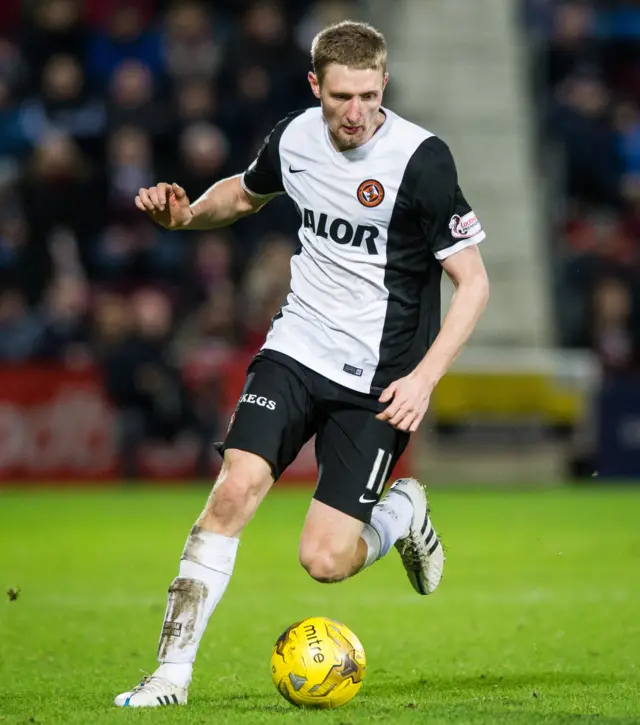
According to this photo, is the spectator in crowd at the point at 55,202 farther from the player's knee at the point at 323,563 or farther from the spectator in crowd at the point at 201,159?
the player's knee at the point at 323,563

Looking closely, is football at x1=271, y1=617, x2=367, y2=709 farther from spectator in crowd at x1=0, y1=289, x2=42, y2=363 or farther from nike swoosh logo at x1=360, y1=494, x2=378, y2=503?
spectator in crowd at x1=0, y1=289, x2=42, y2=363

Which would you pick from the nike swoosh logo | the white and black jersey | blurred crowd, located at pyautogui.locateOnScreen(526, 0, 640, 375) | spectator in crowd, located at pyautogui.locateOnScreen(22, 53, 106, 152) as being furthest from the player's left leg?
spectator in crowd, located at pyautogui.locateOnScreen(22, 53, 106, 152)

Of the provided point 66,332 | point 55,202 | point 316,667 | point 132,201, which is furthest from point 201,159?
point 316,667

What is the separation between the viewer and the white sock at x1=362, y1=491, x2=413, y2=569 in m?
5.98

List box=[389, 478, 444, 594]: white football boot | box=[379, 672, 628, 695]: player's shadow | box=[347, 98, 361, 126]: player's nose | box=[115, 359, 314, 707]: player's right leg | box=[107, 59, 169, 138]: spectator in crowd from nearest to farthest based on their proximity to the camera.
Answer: box=[115, 359, 314, 707]: player's right leg < box=[347, 98, 361, 126]: player's nose < box=[379, 672, 628, 695]: player's shadow < box=[389, 478, 444, 594]: white football boot < box=[107, 59, 169, 138]: spectator in crowd

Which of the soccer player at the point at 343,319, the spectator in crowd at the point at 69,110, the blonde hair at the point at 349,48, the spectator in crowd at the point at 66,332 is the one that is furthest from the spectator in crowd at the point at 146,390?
the blonde hair at the point at 349,48

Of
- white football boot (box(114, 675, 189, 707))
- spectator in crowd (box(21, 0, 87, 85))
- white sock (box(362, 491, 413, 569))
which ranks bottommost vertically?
white football boot (box(114, 675, 189, 707))

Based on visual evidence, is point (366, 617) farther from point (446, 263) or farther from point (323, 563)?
point (446, 263)

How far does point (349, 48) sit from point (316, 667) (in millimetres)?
2213

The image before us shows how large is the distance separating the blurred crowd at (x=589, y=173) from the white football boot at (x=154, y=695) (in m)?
10.9

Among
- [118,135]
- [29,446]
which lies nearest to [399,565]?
[29,446]

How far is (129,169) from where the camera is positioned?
15750 millimetres

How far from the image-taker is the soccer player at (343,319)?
5383 mm

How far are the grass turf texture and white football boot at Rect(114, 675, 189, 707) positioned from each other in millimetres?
70
